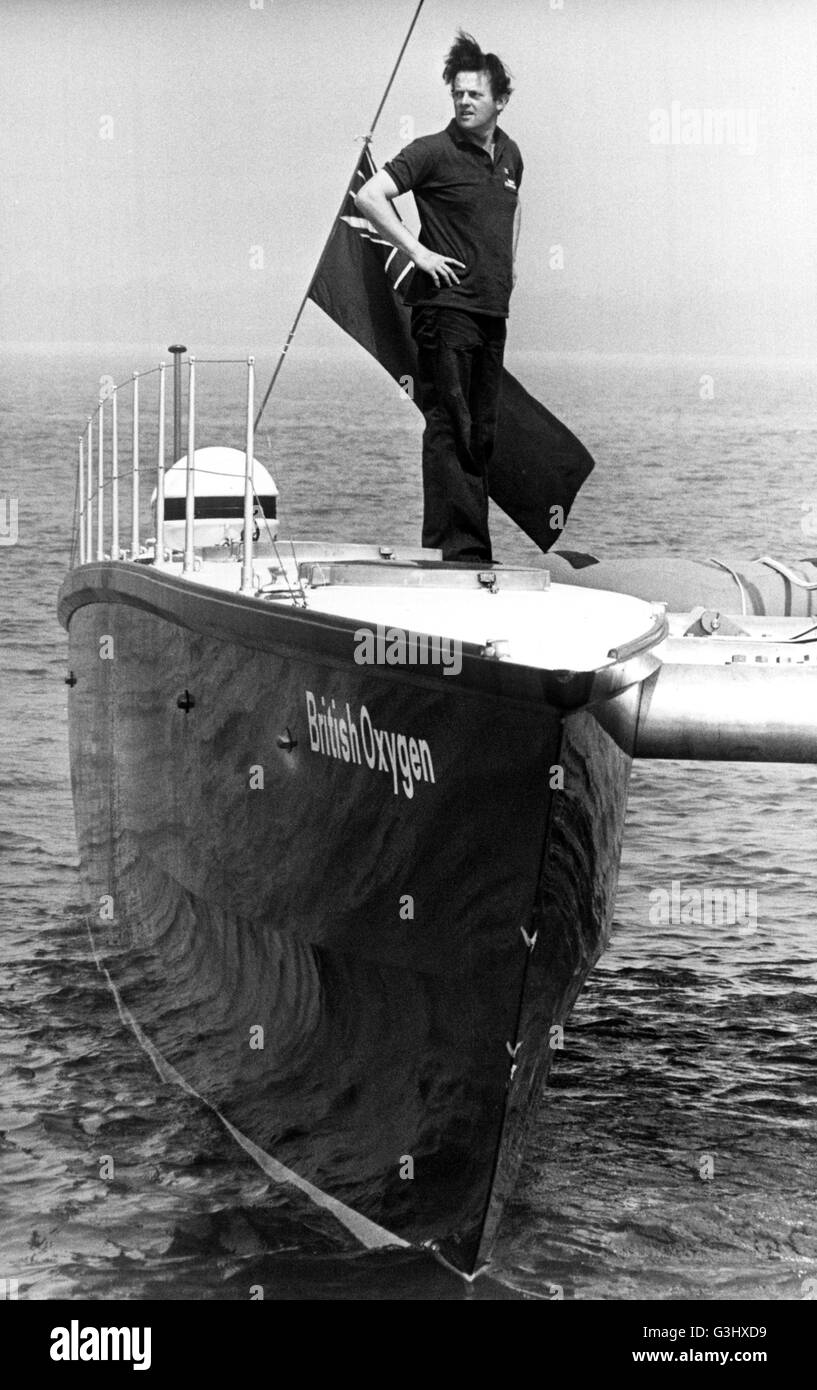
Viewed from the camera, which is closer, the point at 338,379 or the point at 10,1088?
the point at 10,1088

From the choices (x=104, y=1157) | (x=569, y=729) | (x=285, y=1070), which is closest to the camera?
(x=569, y=729)

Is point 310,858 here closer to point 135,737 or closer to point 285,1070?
point 285,1070

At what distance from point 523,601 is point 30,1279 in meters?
3.59

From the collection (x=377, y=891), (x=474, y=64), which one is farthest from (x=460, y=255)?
(x=377, y=891)

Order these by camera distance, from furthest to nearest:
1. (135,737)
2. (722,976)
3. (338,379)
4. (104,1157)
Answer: (338,379), (722,976), (135,737), (104,1157)

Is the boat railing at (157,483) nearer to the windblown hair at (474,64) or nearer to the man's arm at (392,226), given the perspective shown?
the man's arm at (392,226)

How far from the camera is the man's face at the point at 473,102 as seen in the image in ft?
31.8

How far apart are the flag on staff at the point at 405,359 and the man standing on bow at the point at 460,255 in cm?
89

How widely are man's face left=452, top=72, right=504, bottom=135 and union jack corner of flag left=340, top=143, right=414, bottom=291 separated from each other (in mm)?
1071

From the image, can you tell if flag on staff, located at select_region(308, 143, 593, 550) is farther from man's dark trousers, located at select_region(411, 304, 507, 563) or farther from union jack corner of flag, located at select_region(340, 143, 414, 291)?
man's dark trousers, located at select_region(411, 304, 507, 563)

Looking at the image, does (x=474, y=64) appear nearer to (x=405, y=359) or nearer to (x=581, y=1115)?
(x=405, y=359)
